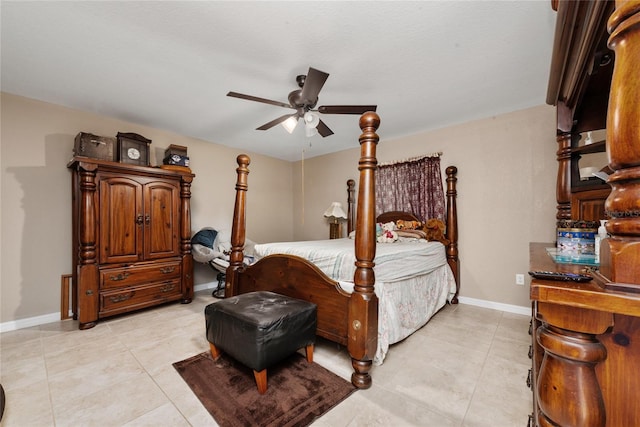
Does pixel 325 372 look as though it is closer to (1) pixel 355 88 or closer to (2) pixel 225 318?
(2) pixel 225 318

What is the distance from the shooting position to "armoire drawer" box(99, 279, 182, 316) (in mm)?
2764

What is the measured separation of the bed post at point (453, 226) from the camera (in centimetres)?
341

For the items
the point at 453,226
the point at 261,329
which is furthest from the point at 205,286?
the point at 453,226

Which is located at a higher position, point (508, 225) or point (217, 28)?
point (217, 28)

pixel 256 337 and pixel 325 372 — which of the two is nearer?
pixel 256 337

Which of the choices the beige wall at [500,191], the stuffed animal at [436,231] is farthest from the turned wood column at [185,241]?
the stuffed animal at [436,231]

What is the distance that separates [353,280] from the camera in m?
1.93

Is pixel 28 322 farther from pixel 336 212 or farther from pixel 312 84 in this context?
pixel 336 212

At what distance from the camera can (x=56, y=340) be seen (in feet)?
7.71

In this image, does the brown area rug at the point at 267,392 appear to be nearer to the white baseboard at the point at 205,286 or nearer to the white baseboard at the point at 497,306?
the white baseboard at the point at 205,286

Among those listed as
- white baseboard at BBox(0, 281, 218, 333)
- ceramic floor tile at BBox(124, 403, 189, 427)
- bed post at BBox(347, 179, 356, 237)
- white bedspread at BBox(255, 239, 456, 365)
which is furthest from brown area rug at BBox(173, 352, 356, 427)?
bed post at BBox(347, 179, 356, 237)

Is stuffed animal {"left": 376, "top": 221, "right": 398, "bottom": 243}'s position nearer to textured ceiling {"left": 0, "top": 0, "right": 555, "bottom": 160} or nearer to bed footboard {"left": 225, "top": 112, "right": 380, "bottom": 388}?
textured ceiling {"left": 0, "top": 0, "right": 555, "bottom": 160}

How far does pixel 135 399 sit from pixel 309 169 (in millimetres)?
4291

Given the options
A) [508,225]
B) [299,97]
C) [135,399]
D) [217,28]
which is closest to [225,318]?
[135,399]
